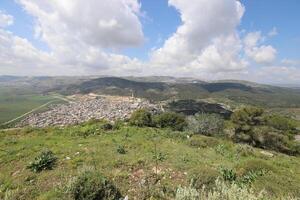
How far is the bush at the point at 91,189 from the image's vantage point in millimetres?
6242

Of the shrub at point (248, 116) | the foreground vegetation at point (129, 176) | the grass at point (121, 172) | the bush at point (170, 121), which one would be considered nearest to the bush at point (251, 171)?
the foreground vegetation at point (129, 176)

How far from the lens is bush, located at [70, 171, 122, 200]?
20.5ft

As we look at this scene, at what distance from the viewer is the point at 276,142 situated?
34.5m

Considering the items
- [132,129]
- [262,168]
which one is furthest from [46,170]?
[132,129]

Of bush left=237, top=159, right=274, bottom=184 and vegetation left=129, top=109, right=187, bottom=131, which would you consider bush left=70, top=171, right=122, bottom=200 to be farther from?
vegetation left=129, top=109, right=187, bottom=131

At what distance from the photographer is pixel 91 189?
249 inches

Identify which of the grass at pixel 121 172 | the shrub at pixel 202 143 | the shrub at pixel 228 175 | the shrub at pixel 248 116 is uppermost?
the shrub at pixel 228 175

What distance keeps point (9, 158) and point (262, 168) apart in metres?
12.1

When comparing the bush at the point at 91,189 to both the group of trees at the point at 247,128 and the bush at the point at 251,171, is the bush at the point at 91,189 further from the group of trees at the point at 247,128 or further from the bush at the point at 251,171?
the group of trees at the point at 247,128

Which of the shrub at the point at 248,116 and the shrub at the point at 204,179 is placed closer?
the shrub at the point at 204,179

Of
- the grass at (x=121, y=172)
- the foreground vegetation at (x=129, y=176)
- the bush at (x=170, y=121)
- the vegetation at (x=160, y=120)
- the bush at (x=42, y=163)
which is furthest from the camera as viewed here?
the bush at (x=170, y=121)

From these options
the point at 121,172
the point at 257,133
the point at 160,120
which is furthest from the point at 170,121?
the point at 121,172

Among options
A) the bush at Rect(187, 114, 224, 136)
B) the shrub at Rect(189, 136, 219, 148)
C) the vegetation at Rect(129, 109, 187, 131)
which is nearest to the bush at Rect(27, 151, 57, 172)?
the shrub at Rect(189, 136, 219, 148)

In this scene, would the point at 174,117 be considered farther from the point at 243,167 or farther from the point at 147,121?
the point at 243,167
